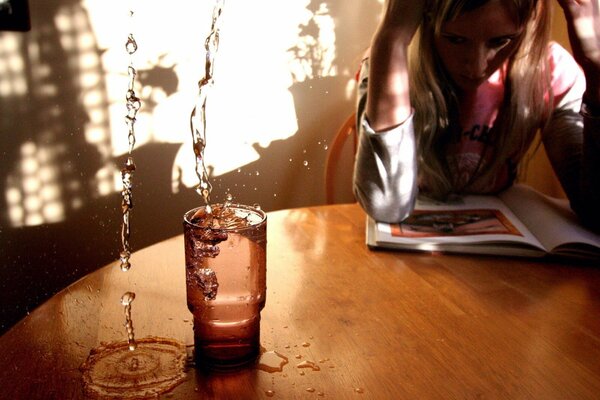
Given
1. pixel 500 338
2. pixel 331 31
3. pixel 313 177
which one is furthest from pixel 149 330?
pixel 331 31

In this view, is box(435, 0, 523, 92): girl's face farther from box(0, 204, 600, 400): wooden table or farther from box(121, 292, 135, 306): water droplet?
box(121, 292, 135, 306): water droplet

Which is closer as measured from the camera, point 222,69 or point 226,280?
point 226,280

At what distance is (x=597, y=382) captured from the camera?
0.64 meters

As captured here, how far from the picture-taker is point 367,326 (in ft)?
2.47

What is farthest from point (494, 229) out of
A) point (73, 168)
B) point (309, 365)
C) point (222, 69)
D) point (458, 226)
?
point (73, 168)

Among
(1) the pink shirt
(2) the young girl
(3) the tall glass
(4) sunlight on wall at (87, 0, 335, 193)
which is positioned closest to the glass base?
(3) the tall glass

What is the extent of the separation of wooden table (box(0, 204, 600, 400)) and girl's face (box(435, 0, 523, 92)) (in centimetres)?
41

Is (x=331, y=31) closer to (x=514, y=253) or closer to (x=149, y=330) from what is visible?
(x=514, y=253)

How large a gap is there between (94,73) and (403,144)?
3.39 ft

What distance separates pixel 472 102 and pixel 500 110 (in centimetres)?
7

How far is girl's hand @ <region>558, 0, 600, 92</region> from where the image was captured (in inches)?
44.9

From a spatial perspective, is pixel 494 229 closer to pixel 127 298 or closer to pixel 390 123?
pixel 390 123

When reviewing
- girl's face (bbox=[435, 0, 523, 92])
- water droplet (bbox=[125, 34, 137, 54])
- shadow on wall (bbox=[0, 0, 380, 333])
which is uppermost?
girl's face (bbox=[435, 0, 523, 92])

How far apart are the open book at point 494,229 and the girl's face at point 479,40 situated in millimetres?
275
